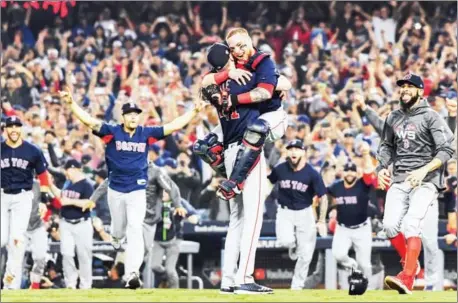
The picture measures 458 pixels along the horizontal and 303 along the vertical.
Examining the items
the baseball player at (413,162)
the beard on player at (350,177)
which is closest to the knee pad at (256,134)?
the baseball player at (413,162)

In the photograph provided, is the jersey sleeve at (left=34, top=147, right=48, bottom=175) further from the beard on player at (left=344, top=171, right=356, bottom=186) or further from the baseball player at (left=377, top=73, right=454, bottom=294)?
the baseball player at (left=377, top=73, right=454, bottom=294)

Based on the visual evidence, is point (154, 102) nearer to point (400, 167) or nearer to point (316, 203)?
point (316, 203)

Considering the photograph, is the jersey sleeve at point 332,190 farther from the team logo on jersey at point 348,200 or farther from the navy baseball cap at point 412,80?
the navy baseball cap at point 412,80

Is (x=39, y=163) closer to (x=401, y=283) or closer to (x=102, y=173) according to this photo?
(x=102, y=173)

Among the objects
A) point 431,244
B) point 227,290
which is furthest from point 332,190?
point 227,290

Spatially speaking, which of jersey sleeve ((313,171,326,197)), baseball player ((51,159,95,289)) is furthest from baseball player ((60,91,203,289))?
baseball player ((51,159,95,289))

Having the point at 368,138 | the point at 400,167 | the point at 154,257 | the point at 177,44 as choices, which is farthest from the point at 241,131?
the point at 177,44
